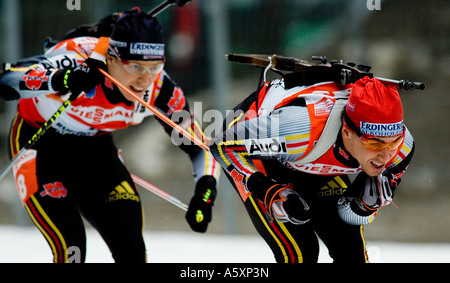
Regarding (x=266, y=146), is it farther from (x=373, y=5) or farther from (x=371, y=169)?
(x=373, y=5)

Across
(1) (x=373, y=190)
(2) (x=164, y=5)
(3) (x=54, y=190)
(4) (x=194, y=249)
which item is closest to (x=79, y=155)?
(3) (x=54, y=190)

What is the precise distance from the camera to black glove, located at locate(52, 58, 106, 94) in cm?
382

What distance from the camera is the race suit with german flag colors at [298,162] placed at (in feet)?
10.8

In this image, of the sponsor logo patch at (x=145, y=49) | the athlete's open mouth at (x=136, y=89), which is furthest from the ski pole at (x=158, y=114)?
the sponsor logo patch at (x=145, y=49)

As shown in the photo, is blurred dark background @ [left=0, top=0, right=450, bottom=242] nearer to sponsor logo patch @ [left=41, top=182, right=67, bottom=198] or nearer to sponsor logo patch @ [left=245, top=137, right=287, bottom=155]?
sponsor logo patch @ [left=41, top=182, right=67, bottom=198]

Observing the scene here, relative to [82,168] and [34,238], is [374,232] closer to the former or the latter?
[34,238]

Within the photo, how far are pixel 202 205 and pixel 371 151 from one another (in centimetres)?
111

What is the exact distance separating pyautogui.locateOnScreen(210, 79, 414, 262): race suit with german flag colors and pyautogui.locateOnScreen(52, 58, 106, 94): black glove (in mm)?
746

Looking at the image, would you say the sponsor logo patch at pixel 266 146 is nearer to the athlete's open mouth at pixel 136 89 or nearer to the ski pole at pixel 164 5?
the athlete's open mouth at pixel 136 89

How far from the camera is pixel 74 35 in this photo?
173 inches

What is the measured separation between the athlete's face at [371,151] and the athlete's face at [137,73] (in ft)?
3.92

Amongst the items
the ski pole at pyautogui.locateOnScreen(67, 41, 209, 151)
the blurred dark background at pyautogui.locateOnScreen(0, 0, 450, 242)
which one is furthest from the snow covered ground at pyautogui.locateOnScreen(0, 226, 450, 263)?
the ski pole at pyautogui.locateOnScreen(67, 41, 209, 151)

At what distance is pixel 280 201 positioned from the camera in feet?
10.8

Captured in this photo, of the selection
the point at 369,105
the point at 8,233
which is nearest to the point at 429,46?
the point at 369,105
